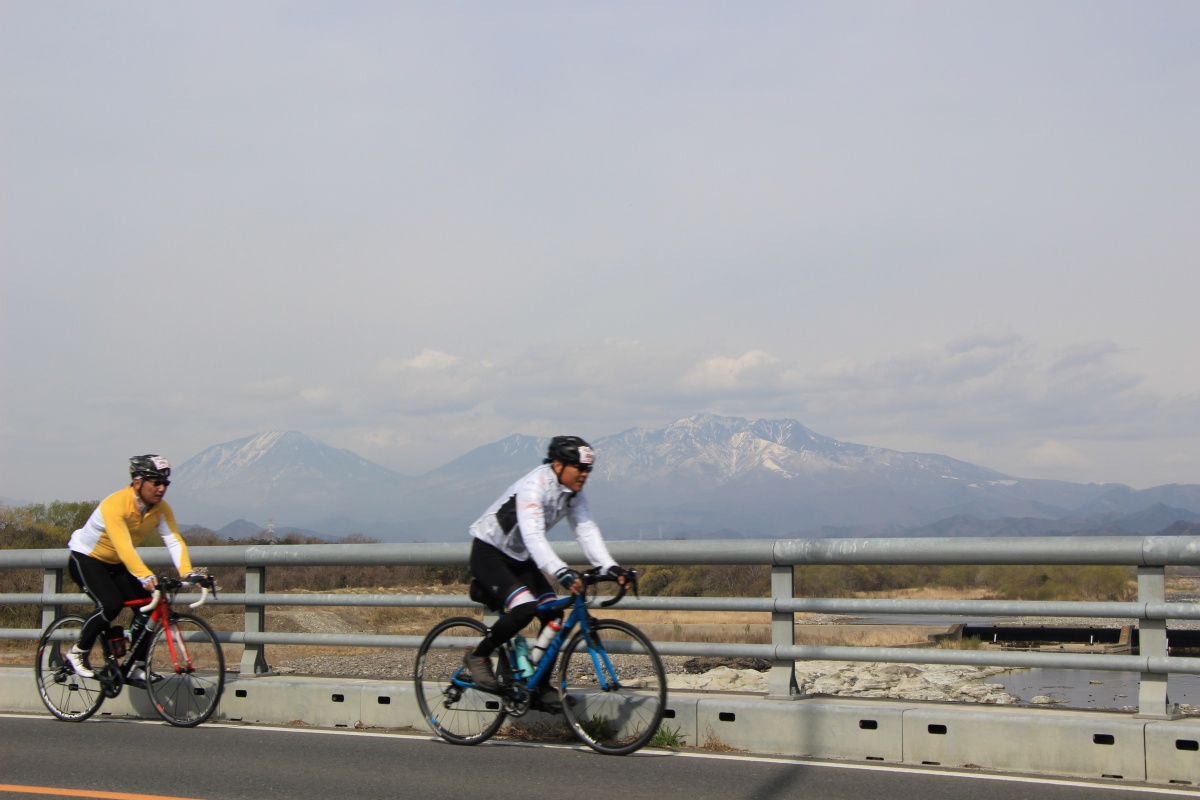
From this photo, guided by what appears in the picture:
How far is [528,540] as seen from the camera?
7.82 m

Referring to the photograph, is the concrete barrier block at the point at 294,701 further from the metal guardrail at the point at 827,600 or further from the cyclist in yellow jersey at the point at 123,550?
the cyclist in yellow jersey at the point at 123,550

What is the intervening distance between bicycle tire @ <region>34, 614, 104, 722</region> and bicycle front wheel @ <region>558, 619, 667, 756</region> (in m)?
4.12

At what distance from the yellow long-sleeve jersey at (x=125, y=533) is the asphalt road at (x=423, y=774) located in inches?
52.1

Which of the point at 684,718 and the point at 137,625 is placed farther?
the point at 137,625

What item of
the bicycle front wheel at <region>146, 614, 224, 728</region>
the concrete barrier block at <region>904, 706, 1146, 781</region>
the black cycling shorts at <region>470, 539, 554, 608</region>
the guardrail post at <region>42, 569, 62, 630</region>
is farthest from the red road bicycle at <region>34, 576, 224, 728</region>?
the concrete barrier block at <region>904, 706, 1146, 781</region>

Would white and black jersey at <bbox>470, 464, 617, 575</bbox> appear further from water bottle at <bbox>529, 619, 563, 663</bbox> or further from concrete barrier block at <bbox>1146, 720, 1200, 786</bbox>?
concrete barrier block at <bbox>1146, 720, 1200, 786</bbox>

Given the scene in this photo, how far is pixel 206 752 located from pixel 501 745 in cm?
205

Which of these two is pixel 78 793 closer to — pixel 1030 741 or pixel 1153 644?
pixel 1030 741

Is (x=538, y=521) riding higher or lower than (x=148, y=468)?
lower

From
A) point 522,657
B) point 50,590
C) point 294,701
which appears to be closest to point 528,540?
point 522,657

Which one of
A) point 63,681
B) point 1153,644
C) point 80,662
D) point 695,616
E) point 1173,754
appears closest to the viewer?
point 1173,754

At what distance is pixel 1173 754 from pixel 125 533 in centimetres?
735

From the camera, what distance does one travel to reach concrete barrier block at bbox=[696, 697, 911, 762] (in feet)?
25.8

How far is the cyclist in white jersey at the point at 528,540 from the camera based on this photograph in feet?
25.9
